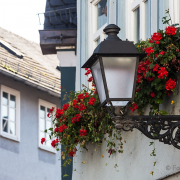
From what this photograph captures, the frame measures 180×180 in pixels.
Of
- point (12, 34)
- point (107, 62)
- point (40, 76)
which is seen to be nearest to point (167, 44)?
point (107, 62)

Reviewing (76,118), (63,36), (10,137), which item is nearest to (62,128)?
(76,118)

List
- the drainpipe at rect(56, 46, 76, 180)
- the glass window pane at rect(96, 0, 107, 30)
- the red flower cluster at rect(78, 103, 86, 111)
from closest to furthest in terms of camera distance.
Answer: the red flower cluster at rect(78, 103, 86, 111)
the glass window pane at rect(96, 0, 107, 30)
the drainpipe at rect(56, 46, 76, 180)

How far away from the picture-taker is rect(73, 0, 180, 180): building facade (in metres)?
4.32

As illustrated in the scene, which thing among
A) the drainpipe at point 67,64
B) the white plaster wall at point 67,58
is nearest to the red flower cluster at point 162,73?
the drainpipe at point 67,64

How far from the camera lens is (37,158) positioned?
16.5 m

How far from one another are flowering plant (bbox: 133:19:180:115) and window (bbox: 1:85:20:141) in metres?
11.9

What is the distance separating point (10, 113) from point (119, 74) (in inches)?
522

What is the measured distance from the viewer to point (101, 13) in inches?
287

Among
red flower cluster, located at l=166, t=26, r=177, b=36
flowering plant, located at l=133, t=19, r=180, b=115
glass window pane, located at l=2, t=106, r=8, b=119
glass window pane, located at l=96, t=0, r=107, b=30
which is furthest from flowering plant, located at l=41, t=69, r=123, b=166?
glass window pane, located at l=2, t=106, r=8, b=119

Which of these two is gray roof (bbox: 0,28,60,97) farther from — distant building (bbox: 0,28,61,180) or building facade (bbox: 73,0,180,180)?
building facade (bbox: 73,0,180,180)

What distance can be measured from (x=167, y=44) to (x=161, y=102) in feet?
1.76

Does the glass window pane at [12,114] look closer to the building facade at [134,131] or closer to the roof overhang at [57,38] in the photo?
the roof overhang at [57,38]

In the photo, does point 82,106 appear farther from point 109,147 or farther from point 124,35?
point 124,35

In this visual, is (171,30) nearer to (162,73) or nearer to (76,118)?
(162,73)
